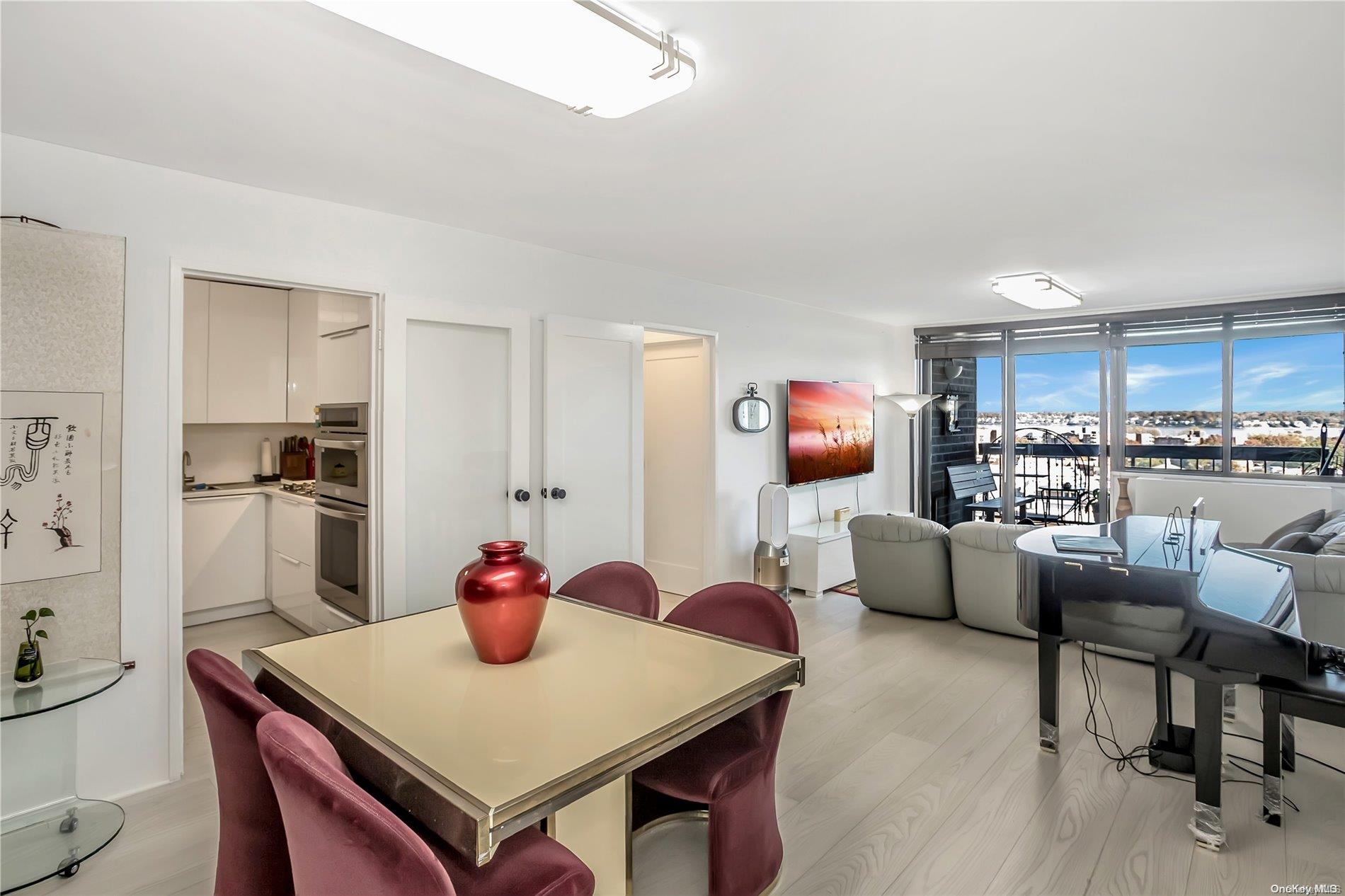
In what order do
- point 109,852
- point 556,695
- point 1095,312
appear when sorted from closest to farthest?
point 556,695 < point 109,852 < point 1095,312

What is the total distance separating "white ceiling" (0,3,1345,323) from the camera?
1.80 metres

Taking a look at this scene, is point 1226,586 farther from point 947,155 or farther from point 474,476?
point 474,476

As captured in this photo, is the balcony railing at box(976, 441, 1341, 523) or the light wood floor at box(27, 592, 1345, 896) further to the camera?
the balcony railing at box(976, 441, 1341, 523)

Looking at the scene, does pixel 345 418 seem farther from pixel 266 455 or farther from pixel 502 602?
pixel 502 602

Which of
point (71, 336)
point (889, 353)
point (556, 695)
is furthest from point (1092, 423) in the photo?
point (71, 336)

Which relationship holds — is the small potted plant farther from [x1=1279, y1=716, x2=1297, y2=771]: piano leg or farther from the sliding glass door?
the sliding glass door

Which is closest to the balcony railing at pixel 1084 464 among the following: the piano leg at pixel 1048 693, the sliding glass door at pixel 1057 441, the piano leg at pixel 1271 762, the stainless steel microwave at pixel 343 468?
the sliding glass door at pixel 1057 441

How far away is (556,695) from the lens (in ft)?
5.57

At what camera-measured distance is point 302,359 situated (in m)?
5.02

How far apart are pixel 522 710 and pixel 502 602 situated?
33cm

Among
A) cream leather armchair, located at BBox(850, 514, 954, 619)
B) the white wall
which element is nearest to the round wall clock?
cream leather armchair, located at BBox(850, 514, 954, 619)

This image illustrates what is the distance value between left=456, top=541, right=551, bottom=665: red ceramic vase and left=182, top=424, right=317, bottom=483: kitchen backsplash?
4.05 metres

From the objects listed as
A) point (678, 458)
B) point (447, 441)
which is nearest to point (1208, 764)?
point (447, 441)

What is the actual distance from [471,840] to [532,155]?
234cm
